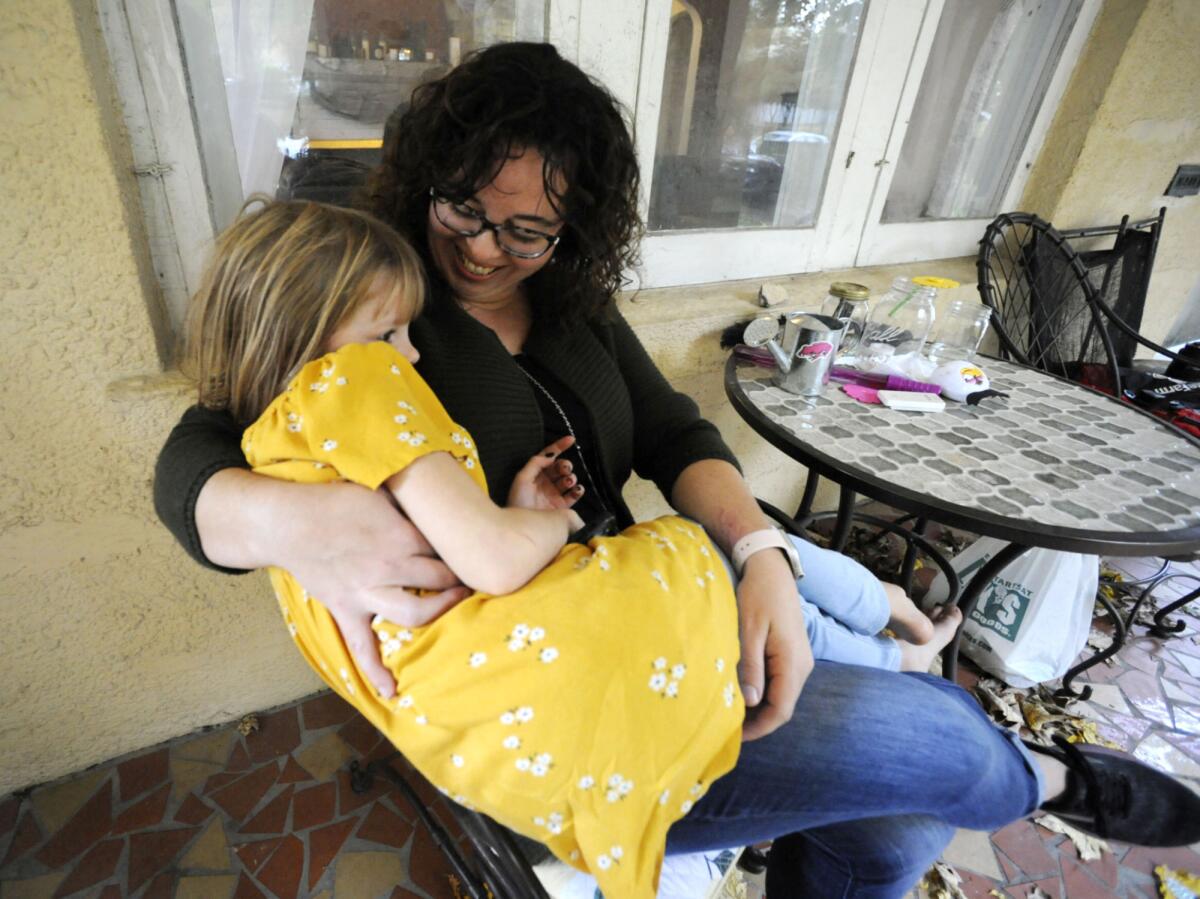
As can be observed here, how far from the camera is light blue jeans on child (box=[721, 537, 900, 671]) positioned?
1.01 meters

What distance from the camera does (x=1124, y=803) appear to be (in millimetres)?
1094

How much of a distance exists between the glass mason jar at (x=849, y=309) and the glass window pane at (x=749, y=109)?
20.2 inches

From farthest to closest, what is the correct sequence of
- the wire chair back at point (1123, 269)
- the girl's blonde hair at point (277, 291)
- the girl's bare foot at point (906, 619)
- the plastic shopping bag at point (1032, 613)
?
the wire chair back at point (1123, 269) < the plastic shopping bag at point (1032, 613) < the girl's bare foot at point (906, 619) < the girl's blonde hair at point (277, 291)

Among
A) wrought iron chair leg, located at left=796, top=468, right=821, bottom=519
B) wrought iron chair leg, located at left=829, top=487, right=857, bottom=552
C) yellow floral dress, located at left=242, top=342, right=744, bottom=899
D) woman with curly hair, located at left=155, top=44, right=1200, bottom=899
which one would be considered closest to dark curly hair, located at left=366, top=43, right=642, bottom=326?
woman with curly hair, located at left=155, top=44, right=1200, bottom=899

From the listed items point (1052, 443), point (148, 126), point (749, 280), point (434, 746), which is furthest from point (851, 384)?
point (148, 126)

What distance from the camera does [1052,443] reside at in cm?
135

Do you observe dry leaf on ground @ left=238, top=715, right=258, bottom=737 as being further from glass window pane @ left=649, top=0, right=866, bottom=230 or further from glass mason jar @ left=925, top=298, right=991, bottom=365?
glass mason jar @ left=925, top=298, right=991, bottom=365

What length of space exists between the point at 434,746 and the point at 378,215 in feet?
2.71

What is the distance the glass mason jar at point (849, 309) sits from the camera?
1.54 metres

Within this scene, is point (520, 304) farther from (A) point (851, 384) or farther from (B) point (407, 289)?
(A) point (851, 384)

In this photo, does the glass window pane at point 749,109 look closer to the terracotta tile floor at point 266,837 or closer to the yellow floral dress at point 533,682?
the yellow floral dress at point 533,682

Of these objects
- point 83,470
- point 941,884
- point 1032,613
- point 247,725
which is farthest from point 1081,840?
point 83,470

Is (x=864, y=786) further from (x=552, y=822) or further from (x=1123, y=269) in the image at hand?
(x=1123, y=269)

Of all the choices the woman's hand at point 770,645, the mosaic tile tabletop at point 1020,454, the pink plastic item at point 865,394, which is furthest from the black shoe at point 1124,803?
the pink plastic item at point 865,394
